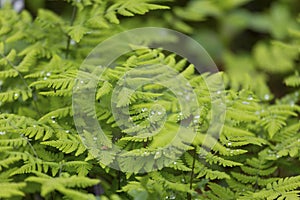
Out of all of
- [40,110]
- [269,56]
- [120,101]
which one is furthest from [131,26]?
[269,56]

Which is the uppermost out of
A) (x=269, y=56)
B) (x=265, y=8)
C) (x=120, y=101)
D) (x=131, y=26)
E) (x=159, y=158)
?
(x=265, y=8)

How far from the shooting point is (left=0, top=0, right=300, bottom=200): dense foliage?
137 cm

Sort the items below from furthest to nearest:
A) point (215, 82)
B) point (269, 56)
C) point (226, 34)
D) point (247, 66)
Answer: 1. point (226, 34)
2. point (247, 66)
3. point (269, 56)
4. point (215, 82)

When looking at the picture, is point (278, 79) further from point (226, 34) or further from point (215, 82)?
point (215, 82)

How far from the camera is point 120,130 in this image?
1.56 metres

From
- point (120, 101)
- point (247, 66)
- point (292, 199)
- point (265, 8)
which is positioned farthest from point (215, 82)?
point (265, 8)

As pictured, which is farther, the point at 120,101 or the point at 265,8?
the point at 265,8

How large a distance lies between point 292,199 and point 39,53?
1.06 metres

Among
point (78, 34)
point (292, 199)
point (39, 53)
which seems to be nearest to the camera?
point (292, 199)

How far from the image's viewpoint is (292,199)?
4.41 ft

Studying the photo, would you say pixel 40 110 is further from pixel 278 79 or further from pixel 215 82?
pixel 278 79

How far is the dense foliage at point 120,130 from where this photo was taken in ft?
4.49

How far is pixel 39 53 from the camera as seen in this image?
1.88 meters

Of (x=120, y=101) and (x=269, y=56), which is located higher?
(x=269, y=56)
